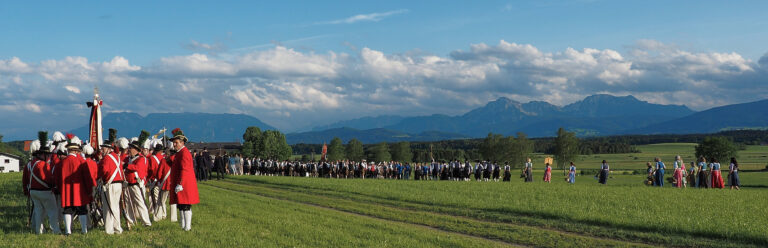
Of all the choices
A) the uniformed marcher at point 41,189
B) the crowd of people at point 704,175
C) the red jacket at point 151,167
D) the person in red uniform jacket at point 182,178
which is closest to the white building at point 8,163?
the red jacket at point 151,167

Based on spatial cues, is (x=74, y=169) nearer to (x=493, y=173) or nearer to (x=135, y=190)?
(x=135, y=190)

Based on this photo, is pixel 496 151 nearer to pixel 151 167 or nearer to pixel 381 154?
pixel 381 154

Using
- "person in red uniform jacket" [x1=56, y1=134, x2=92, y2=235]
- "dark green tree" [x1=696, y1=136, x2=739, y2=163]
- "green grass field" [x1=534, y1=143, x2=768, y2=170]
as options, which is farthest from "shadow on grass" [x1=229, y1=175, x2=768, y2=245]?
"dark green tree" [x1=696, y1=136, x2=739, y2=163]

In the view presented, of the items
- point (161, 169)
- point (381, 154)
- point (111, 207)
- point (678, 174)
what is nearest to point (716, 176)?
point (678, 174)

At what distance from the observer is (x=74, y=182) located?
1204cm

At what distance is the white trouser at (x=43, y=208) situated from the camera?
12.4m

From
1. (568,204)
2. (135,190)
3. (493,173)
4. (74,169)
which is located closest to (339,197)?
(568,204)

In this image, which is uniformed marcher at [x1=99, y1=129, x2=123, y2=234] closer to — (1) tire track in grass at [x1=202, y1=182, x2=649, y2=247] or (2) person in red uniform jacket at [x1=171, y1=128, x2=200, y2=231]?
(2) person in red uniform jacket at [x1=171, y1=128, x2=200, y2=231]

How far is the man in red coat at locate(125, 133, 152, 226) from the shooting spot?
43.5ft

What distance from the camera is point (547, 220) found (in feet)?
51.2

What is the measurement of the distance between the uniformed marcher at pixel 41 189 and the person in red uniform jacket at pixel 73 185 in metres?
0.45

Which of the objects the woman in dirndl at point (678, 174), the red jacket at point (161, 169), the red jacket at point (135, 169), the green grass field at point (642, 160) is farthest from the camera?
the green grass field at point (642, 160)

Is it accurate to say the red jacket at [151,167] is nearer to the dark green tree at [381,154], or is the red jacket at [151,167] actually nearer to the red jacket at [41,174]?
the red jacket at [41,174]

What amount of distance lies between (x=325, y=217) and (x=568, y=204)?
8066mm
